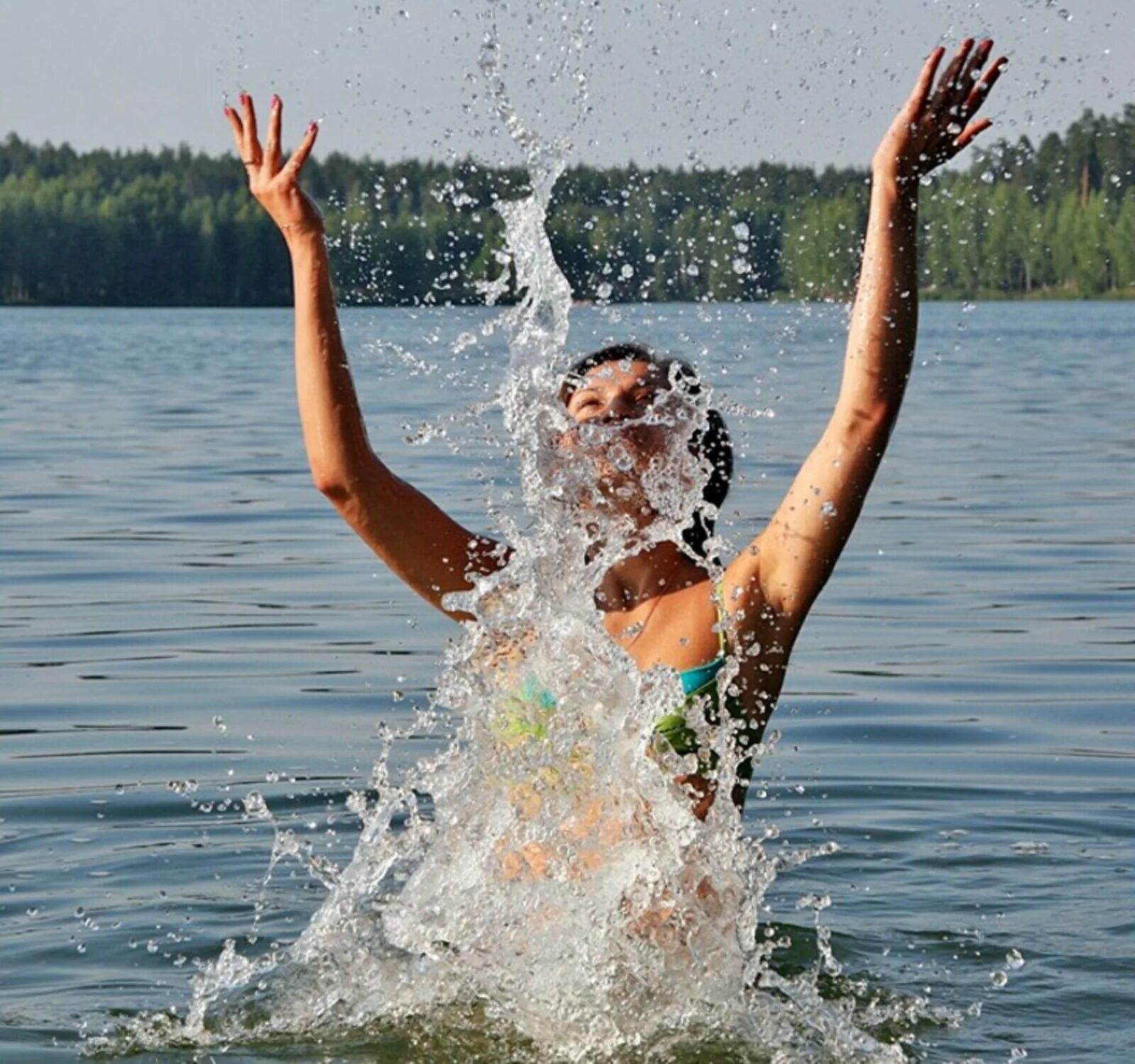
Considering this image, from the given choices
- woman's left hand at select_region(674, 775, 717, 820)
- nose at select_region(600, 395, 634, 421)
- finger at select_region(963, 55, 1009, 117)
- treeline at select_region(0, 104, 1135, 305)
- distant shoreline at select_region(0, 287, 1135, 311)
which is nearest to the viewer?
finger at select_region(963, 55, 1009, 117)

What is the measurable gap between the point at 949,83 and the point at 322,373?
146 centimetres

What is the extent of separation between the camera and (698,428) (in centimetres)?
532

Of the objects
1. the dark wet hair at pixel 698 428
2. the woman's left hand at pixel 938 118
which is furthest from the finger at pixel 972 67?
the dark wet hair at pixel 698 428

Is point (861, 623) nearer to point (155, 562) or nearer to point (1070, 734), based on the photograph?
point (1070, 734)

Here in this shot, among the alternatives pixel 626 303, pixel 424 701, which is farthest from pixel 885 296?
pixel 626 303

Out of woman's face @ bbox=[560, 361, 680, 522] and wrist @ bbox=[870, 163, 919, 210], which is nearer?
wrist @ bbox=[870, 163, 919, 210]

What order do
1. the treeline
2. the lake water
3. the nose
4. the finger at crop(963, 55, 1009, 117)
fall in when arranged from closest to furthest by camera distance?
the finger at crop(963, 55, 1009, 117) < the nose < the lake water < the treeline

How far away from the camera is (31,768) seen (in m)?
8.70

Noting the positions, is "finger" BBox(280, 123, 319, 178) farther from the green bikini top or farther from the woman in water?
the green bikini top

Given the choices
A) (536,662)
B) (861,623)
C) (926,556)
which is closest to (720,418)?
(536,662)

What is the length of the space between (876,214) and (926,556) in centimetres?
952

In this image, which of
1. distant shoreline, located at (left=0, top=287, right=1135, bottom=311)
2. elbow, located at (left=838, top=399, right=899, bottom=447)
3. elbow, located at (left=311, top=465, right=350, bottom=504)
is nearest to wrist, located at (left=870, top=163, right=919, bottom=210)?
elbow, located at (left=838, top=399, right=899, bottom=447)

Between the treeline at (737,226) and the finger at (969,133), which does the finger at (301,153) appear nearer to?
the treeline at (737,226)

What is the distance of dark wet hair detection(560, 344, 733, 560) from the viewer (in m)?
5.29
